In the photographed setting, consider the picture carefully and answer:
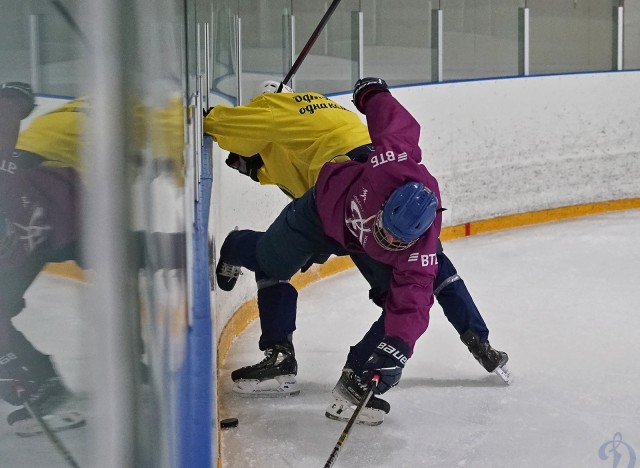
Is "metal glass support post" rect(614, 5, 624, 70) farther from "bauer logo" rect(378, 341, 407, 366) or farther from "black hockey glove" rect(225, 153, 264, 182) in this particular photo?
"bauer logo" rect(378, 341, 407, 366)

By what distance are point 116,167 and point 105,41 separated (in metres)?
0.05

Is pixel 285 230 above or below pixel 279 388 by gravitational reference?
above

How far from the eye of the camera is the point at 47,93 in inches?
13.2

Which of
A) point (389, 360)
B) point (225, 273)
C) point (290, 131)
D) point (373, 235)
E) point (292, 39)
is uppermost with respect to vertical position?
point (292, 39)

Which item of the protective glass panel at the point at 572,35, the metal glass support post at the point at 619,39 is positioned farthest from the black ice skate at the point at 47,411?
the metal glass support post at the point at 619,39

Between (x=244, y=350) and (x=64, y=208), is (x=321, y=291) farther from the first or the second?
(x=64, y=208)

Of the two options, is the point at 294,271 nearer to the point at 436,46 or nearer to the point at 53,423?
the point at 53,423

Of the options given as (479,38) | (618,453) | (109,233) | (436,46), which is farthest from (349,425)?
(479,38)

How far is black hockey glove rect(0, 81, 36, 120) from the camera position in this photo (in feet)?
1.02

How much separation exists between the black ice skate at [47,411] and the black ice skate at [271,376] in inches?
87.9

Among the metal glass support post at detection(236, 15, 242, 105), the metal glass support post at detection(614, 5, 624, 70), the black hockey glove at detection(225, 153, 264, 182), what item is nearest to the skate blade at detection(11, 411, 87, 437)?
the black hockey glove at detection(225, 153, 264, 182)

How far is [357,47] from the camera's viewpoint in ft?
16.9

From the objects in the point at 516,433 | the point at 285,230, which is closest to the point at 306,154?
the point at 285,230

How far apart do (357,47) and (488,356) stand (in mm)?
2794
